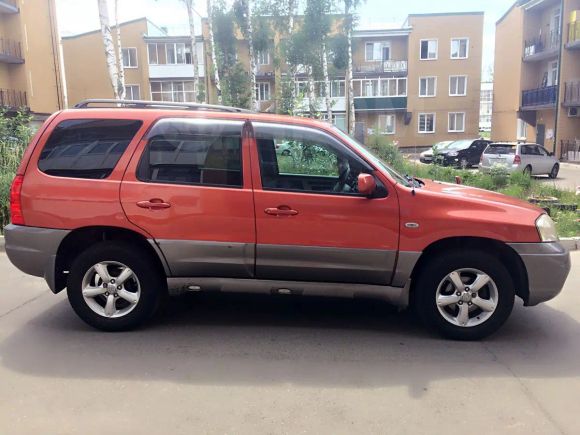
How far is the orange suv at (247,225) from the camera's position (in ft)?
14.1

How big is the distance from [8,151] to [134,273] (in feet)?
22.9

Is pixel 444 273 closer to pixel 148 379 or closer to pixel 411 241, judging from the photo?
pixel 411 241

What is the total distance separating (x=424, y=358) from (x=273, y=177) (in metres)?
1.94

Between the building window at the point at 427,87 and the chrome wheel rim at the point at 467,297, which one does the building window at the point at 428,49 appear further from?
the chrome wheel rim at the point at 467,297

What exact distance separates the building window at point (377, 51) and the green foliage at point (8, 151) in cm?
3683

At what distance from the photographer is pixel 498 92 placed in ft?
130

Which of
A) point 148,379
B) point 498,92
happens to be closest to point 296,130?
point 148,379

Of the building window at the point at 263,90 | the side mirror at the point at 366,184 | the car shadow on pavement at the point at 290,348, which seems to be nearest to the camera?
the car shadow on pavement at the point at 290,348

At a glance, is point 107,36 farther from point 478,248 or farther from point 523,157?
point 523,157

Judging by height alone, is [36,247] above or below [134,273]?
above

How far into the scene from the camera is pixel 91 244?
4.68 m

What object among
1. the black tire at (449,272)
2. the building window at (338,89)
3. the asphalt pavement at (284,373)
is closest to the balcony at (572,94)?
the building window at (338,89)

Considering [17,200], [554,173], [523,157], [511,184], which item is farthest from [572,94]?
[17,200]

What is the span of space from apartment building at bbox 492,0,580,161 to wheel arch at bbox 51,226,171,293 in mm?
29577
